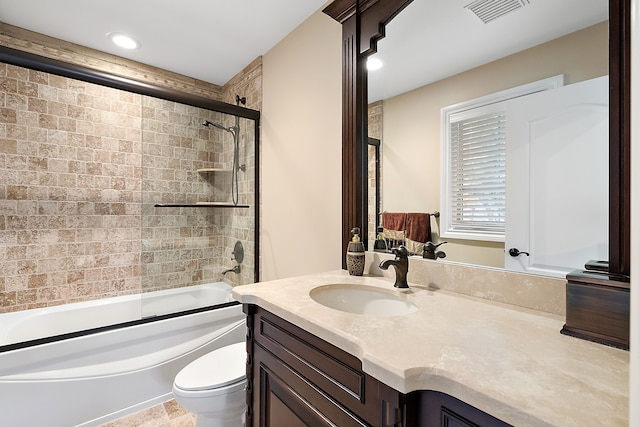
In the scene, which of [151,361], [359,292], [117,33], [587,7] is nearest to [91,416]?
[151,361]

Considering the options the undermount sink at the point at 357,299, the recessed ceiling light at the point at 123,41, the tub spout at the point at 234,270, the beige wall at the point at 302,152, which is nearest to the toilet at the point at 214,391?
the undermount sink at the point at 357,299

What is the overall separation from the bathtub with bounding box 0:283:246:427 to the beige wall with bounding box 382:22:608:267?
5.64 feet

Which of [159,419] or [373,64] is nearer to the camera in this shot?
[373,64]

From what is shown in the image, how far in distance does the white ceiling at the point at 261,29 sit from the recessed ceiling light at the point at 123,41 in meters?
0.05

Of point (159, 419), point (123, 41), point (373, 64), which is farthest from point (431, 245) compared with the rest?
point (123, 41)

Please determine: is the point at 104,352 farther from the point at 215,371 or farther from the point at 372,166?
the point at 372,166

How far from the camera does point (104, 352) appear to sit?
1.89m

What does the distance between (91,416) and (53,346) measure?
0.49m

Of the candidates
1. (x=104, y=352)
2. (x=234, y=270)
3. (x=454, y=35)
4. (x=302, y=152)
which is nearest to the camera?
(x=454, y=35)

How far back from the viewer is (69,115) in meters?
2.38

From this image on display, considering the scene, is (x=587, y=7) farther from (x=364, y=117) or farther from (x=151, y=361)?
(x=151, y=361)

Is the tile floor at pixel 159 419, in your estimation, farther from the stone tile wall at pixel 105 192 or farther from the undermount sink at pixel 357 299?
the undermount sink at pixel 357 299

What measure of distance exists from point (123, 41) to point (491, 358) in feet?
10.0

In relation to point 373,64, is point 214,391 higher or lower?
lower
